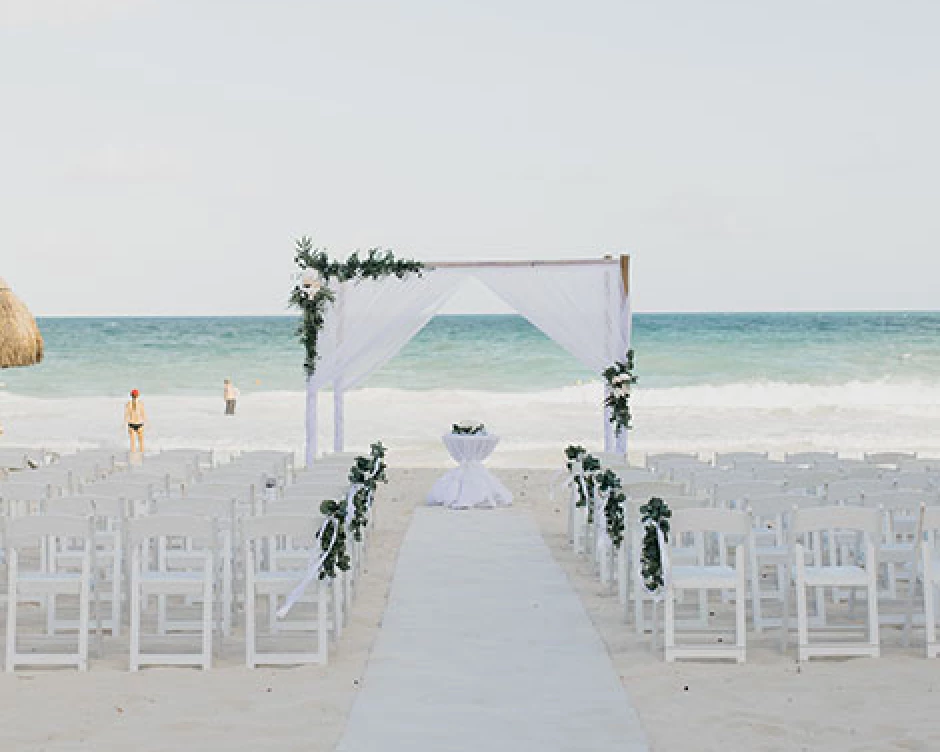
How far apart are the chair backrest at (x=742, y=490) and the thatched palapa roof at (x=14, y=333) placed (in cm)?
932

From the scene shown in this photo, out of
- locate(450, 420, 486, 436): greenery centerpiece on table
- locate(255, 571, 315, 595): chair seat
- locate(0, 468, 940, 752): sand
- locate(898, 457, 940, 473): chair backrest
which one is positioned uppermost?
locate(450, 420, 486, 436): greenery centerpiece on table

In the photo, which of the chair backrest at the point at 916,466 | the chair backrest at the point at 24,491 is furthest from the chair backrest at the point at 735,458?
the chair backrest at the point at 24,491

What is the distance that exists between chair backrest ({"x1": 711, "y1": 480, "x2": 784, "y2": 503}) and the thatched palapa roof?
30.6 feet

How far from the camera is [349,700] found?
5.50 meters

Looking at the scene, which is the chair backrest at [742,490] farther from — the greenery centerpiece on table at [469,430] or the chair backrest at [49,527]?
the greenery centerpiece on table at [469,430]

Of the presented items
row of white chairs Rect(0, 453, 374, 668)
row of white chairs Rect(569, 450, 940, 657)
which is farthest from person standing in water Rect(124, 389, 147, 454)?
row of white chairs Rect(569, 450, 940, 657)

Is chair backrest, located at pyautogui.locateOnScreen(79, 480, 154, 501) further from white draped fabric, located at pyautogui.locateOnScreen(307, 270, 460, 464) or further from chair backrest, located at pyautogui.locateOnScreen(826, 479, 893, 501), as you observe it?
white draped fabric, located at pyautogui.locateOnScreen(307, 270, 460, 464)

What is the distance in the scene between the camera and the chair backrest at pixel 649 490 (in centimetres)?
767

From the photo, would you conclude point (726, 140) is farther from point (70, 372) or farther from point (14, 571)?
point (14, 571)

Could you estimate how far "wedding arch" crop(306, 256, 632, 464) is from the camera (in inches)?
535

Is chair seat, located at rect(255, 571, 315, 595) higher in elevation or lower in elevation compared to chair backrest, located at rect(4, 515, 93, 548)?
lower

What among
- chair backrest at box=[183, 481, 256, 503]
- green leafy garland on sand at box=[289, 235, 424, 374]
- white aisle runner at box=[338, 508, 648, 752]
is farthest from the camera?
green leafy garland on sand at box=[289, 235, 424, 374]

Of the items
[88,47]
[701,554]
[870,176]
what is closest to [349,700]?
[701,554]

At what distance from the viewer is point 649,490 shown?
773 cm
